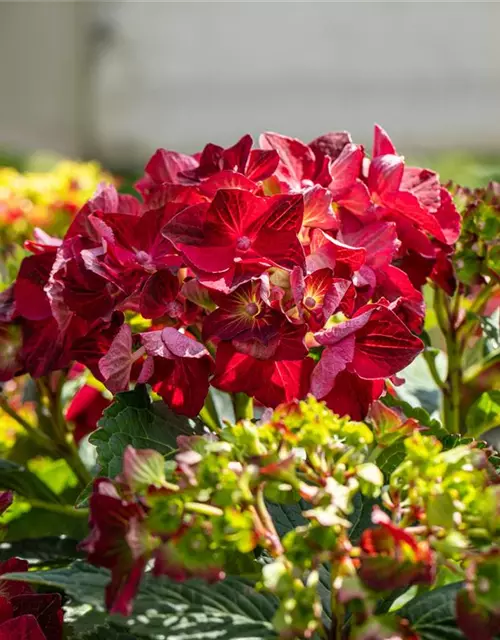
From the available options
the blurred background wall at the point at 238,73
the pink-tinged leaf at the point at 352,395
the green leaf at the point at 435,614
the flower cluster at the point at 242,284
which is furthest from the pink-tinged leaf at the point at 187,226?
the blurred background wall at the point at 238,73

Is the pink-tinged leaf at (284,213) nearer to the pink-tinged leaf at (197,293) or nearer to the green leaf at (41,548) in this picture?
the pink-tinged leaf at (197,293)

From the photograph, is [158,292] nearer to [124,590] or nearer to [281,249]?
[281,249]

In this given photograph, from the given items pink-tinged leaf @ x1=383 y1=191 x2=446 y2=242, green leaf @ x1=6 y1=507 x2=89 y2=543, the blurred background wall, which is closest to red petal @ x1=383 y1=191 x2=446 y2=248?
pink-tinged leaf @ x1=383 y1=191 x2=446 y2=242

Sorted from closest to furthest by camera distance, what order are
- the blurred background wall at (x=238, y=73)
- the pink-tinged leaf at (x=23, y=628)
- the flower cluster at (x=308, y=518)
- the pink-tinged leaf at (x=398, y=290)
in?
the flower cluster at (x=308, y=518) < the pink-tinged leaf at (x=23, y=628) < the pink-tinged leaf at (x=398, y=290) < the blurred background wall at (x=238, y=73)

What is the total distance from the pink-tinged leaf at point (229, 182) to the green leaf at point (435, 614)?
0.75ft

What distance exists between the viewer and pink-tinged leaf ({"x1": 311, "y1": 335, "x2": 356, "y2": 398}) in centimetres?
52

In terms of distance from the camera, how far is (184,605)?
1.40 feet

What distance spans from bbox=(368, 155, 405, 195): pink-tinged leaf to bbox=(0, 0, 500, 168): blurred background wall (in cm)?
1011

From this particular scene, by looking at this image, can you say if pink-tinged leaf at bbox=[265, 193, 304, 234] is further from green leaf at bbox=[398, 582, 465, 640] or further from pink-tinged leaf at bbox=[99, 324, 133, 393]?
green leaf at bbox=[398, 582, 465, 640]

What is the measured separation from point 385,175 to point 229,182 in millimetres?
119

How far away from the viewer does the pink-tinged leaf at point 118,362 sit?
1.74 ft

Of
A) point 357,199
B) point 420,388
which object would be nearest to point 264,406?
point 357,199

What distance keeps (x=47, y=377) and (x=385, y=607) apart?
32 cm

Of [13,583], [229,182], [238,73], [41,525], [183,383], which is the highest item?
[229,182]
